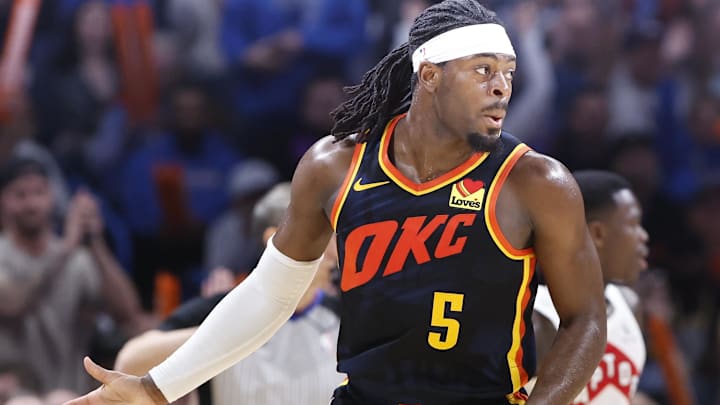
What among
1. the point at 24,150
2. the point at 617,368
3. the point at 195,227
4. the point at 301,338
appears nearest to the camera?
the point at 617,368

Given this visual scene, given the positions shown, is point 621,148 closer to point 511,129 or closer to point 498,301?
point 511,129

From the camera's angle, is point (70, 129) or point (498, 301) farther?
point (70, 129)

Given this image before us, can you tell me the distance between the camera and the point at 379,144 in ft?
9.41

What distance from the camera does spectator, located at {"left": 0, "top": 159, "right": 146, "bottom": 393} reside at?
224 inches

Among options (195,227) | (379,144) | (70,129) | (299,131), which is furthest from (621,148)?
(379,144)

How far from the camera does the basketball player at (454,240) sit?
8.64 feet

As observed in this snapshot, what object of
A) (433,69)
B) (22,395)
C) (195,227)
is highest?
(433,69)

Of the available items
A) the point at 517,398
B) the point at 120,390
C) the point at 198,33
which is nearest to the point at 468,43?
the point at 517,398

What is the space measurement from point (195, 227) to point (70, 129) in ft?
2.72

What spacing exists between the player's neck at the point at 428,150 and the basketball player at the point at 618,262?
0.89m

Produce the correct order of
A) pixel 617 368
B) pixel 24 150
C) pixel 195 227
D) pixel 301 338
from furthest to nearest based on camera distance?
1. pixel 195 227
2. pixel 24 150
3. pixel 301 338
4. pixel 617 368

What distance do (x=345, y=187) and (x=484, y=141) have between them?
35 cm

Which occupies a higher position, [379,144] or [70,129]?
[379,144]

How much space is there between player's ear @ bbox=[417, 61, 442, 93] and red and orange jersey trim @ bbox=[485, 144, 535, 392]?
0.79 feet
